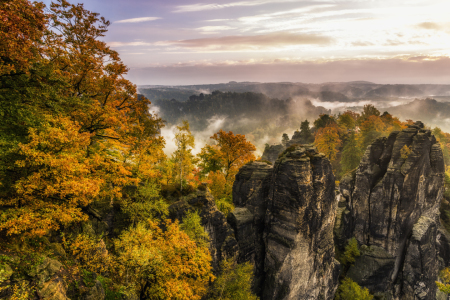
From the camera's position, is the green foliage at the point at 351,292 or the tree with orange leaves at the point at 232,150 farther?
the tree with orange leaves at the point at 232,150

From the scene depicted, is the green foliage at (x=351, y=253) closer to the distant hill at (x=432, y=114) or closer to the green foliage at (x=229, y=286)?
the green foliage at (x=229, y=286)

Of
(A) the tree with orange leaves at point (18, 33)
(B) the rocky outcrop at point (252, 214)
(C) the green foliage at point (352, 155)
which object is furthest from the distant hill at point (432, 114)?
(A) the tree with orange leaves at point (18, 33)

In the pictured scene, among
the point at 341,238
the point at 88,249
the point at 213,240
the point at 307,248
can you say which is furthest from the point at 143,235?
the point at 341,238

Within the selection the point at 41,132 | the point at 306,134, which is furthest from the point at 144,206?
the point at 306,134

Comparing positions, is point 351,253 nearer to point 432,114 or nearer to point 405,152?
point 405,152

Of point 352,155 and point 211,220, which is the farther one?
point 352,155

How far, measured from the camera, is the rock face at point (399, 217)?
120 ft

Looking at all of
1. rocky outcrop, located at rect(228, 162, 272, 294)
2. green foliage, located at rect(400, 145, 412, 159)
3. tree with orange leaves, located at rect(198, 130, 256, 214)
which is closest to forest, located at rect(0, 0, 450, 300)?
rocky outcrop, located at rect(228, 162, 272, 294)

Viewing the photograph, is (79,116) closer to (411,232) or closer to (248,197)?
(248,197)

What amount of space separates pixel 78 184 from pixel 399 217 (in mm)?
48273

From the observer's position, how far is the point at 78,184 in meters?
12.6

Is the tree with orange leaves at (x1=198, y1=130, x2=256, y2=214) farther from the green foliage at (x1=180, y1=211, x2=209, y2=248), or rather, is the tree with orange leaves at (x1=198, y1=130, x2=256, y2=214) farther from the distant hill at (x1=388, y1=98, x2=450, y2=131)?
the distant hill at (x1=388, y1=98, x2=450, y2=131)

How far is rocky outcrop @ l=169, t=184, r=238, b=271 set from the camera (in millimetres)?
23234

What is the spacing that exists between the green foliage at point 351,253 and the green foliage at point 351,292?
3400 mm
